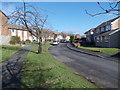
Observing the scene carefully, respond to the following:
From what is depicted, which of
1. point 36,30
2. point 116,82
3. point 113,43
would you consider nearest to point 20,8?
point 36,30

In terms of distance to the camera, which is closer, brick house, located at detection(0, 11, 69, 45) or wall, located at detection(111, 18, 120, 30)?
brick house, located at detection(0, 11, 69, 45)

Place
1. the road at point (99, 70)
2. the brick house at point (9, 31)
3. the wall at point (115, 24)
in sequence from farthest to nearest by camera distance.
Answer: the wall at point (115, 24), the brick house at point (9, 31), the road at point (99, 70)

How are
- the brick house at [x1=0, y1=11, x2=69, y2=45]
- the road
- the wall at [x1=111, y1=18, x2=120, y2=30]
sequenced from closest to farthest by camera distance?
the road → the brick house at [x1=0, y1=11, x2=69, y2=45] → the wall at [x1=111, y1=18, x2=120, y2=30]

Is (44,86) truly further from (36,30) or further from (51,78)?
(36,30)

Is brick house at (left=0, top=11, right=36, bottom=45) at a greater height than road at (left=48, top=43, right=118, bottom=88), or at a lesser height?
greater

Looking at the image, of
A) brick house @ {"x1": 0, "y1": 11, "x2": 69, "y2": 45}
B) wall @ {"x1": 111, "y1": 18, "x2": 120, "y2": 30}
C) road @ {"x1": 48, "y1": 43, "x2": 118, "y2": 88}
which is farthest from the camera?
wall @ {"x1": 111, "y1": 18, "x2": 120, "y2": 30}

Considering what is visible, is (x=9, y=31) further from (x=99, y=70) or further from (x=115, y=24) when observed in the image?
(x=99, y=70)

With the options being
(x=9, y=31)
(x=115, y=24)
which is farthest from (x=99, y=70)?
(x=9, y=31)

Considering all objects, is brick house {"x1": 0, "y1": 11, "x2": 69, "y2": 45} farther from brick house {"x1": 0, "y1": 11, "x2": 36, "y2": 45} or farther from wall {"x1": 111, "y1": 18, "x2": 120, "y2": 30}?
wall {"x1": 111, "y1": 18, "x2": 120, "y2": 30}

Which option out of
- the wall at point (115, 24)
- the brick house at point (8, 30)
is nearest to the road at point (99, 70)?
the brick house at point (8, 30)

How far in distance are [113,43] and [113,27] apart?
6.90 meters

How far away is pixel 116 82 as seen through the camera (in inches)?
245

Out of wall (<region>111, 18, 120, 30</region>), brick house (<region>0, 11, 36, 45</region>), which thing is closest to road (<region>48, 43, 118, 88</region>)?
brick house (<region>0, 11, 36, 45</region>)

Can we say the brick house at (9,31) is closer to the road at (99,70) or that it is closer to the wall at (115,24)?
the road at (99,70)
